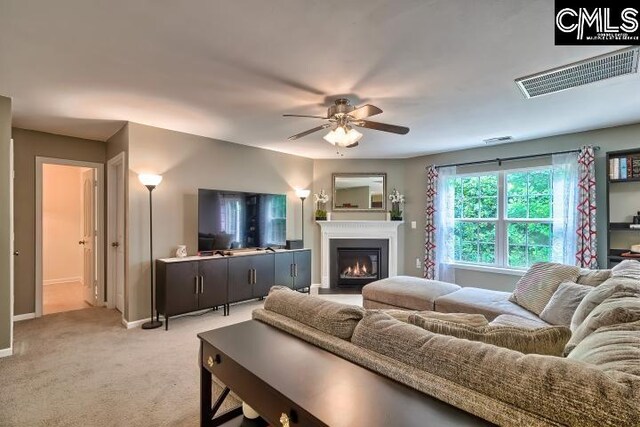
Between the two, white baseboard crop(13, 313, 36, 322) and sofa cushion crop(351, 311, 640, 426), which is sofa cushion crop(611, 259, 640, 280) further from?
white baseboard crop(13, 313, 36, 322)

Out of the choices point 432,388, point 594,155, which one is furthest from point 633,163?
point 432,388

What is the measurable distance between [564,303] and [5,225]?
4733 mm

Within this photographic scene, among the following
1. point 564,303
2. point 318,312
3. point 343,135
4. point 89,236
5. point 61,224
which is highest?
point 343,135

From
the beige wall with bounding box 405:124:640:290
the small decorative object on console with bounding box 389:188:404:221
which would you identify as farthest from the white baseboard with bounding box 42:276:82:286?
the beige wall with bounding box 405:124:640:290

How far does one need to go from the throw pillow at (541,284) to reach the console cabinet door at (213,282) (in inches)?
127

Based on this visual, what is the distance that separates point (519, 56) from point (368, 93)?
111 centimetres

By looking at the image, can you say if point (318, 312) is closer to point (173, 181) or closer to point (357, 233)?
point (173, 181)

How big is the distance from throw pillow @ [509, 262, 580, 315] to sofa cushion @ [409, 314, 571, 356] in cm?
181

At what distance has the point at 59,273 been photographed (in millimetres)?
5934

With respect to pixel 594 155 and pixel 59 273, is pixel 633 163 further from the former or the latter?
pixel 59 273

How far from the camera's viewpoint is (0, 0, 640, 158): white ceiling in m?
1.67

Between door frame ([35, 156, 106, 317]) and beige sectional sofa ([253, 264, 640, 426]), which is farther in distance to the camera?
door frame ([35, 156, 106, 317])

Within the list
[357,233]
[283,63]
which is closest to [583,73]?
[283,63]

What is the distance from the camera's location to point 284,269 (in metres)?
4.76
